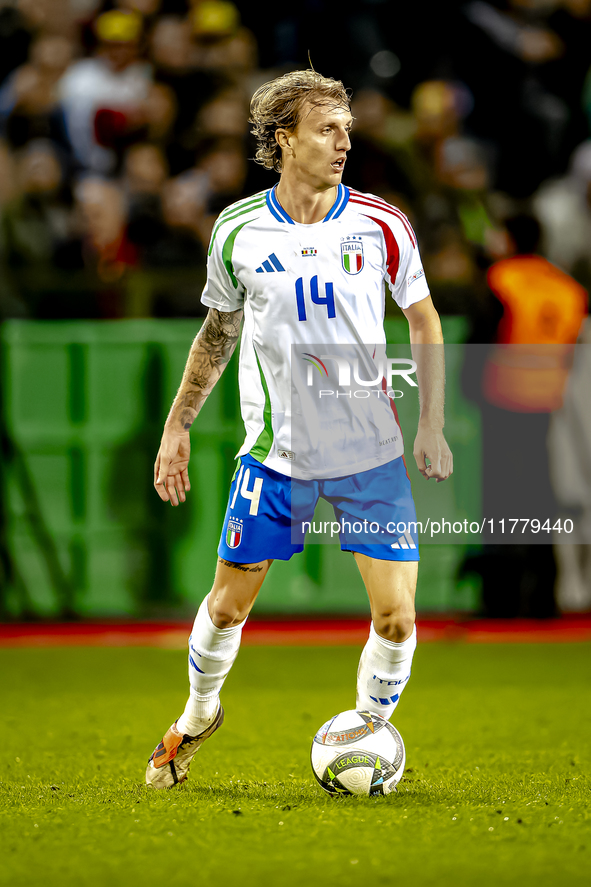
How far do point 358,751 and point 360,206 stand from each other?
1840 mm

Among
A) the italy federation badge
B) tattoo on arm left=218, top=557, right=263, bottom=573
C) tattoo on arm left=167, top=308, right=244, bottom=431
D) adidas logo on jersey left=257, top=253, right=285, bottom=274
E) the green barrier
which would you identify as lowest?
the green barrier

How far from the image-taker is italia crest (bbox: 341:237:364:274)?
A: 3.71m

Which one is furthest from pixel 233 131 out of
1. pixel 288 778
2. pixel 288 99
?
pixel 288 778

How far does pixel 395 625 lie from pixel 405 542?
28cm

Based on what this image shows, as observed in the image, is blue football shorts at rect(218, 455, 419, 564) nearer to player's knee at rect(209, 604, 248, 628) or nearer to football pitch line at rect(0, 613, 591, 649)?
player's knee at rect(209, 604, 248, 628)

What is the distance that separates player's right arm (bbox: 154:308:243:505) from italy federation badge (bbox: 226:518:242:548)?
25cm

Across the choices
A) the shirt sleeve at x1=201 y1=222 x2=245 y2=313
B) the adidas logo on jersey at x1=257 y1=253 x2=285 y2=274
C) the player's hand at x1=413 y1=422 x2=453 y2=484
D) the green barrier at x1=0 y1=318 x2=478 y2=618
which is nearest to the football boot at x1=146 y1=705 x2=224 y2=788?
the player's hand at x1=413 y1=422 x2=453 y2=484

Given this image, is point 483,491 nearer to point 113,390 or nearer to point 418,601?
point 418,601

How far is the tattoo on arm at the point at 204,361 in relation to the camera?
156 inches

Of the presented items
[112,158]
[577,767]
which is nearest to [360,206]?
[577,767]

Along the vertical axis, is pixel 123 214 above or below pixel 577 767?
above

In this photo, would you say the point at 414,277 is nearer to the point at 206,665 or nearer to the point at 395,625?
→ the point at 395,625

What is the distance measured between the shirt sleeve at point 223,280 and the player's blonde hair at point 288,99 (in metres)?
0.34

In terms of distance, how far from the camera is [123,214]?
817 centimetres
